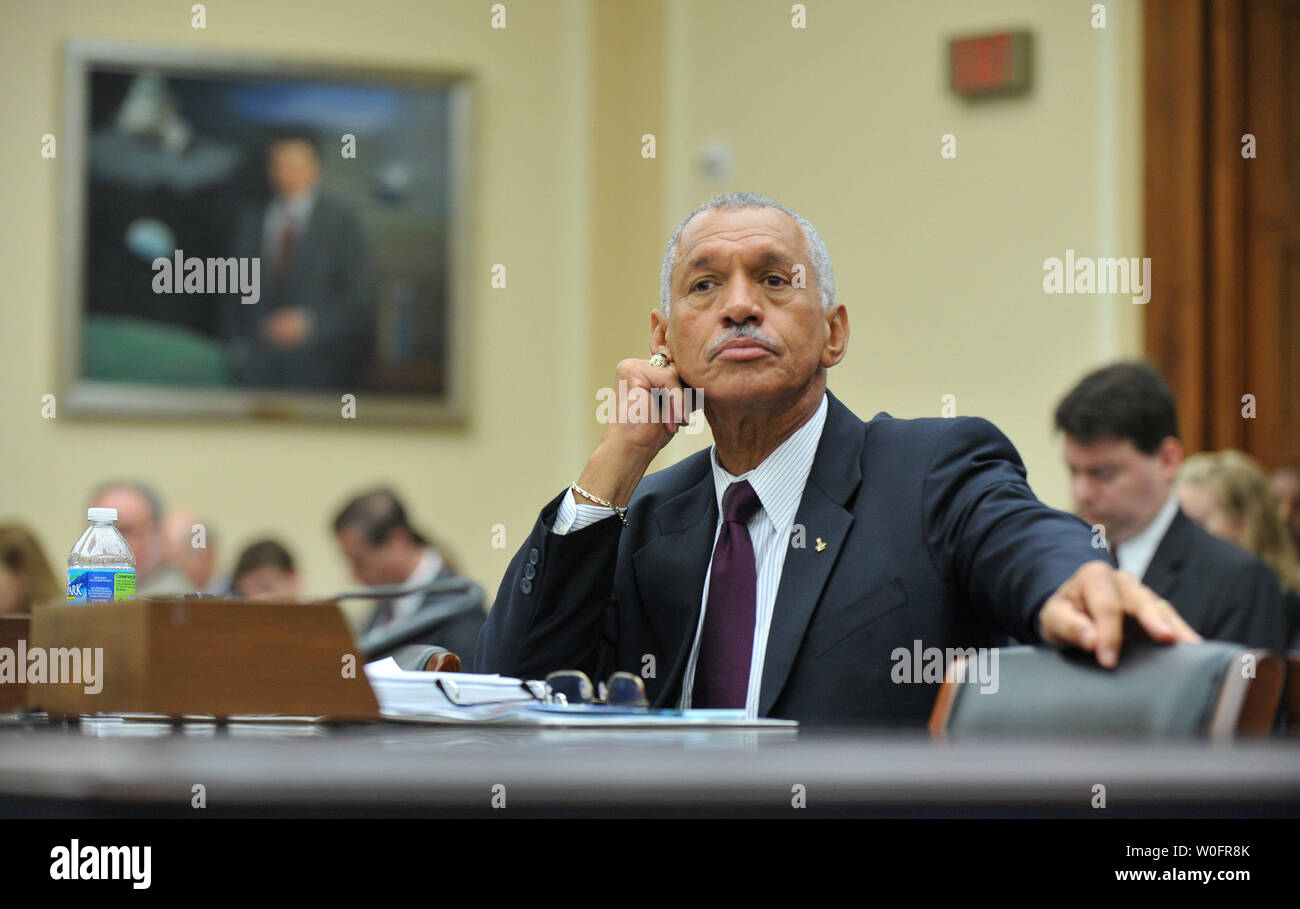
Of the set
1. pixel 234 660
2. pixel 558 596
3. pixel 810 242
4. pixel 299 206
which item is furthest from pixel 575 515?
pixel 299 206

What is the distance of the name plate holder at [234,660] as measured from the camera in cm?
158

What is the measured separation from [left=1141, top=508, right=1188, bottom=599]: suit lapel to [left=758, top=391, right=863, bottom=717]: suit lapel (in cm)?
162

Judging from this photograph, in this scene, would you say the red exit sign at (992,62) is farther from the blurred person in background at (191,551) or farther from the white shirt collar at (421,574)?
the blurred person in background at (191,551)

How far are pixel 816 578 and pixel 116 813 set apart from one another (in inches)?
65.4

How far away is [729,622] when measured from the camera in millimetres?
2547

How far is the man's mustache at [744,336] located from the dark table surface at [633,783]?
5.76 ft

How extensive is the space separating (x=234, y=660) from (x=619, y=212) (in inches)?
277

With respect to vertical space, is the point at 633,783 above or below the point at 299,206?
below

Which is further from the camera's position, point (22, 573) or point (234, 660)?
point (22, 573)

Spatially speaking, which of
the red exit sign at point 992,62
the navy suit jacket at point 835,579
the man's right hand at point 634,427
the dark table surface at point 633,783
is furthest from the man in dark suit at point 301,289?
the dark table surface at point 633,783

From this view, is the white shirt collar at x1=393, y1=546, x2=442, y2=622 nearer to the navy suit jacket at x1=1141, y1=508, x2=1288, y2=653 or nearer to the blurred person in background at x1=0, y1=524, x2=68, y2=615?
the blurred person in background at x1=0, y1=524, x2=68, y2=615

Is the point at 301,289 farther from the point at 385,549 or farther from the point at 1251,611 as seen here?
the point at 1251,611
